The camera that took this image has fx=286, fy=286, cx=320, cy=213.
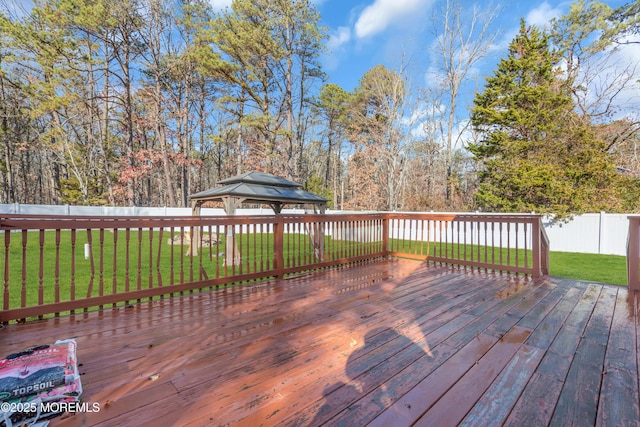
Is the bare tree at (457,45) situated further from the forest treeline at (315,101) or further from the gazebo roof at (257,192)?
the gazebo roof at (257,192)

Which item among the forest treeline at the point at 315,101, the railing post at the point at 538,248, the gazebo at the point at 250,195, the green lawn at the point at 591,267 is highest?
the forest treeline at the point at 315,101

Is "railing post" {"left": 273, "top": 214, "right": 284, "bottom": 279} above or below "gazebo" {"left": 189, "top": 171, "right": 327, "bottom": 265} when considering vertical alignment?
below

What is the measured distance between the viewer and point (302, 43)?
14586 mm

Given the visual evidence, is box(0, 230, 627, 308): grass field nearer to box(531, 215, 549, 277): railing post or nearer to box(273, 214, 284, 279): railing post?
box(273, 214, 284, 279): railing post

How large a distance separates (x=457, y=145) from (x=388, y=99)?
4.57 meters

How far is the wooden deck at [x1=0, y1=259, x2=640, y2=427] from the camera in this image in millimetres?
1324

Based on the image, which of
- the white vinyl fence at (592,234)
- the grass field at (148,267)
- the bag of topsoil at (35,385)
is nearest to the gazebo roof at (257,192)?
the grass field at (148,267)

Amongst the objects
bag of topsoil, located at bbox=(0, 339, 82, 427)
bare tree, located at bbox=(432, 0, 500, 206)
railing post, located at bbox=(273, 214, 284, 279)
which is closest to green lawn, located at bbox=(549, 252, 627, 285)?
railing post, located at bbox=(273, 214, 284, 279)

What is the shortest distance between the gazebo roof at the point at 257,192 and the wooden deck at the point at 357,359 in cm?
389

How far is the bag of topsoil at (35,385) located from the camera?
120cm

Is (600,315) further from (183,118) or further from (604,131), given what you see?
(183,118)

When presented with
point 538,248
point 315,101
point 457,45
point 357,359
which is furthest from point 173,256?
point 457,45

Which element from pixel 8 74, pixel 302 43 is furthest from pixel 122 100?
pixel 302 43

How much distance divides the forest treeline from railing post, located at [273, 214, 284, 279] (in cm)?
944
